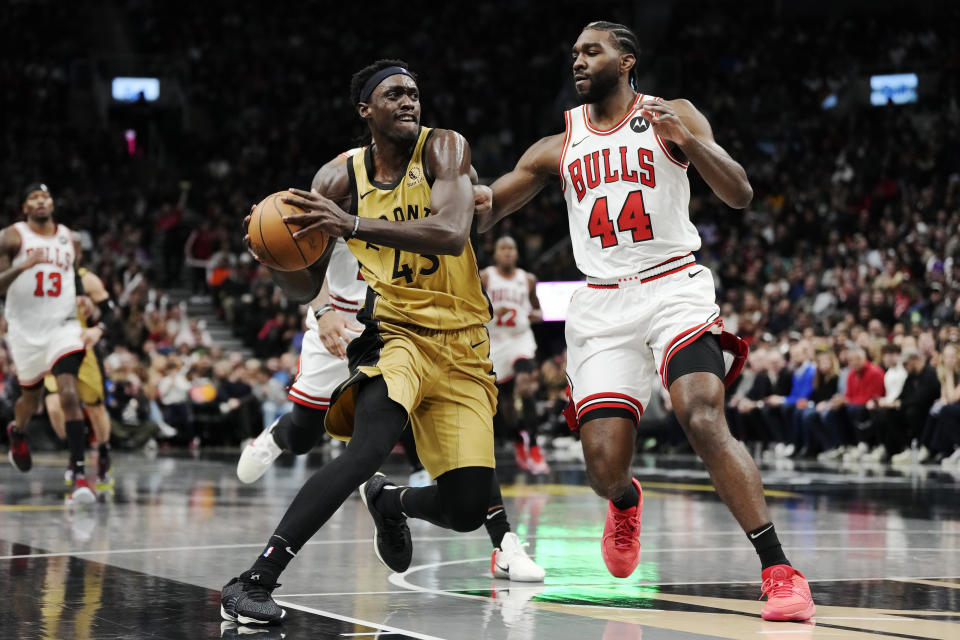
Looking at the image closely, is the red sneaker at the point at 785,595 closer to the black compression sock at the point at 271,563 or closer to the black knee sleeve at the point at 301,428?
the black compression sock at the point at 271,563

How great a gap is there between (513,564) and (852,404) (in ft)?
34.1

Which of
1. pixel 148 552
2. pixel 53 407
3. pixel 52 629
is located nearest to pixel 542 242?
pixel 53 407

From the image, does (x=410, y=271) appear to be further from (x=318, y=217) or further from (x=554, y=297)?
(x=554, y=297)

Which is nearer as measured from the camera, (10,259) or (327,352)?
(327,352)

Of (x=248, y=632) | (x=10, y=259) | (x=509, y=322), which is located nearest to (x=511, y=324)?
(x=509, y=322)

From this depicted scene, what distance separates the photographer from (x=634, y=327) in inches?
219

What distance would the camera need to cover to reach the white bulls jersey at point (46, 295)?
10.1m

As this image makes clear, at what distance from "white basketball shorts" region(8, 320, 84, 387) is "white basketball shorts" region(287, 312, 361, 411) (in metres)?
2.89

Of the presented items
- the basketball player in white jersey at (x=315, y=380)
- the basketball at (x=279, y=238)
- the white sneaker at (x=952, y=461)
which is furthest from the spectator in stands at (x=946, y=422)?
the basketball at (x=279, y=238)

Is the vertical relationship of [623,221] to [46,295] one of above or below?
below

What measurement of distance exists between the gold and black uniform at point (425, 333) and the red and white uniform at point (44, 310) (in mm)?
5257

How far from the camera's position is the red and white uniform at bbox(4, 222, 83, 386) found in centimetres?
1002

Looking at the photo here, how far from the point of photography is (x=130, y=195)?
1075 inches

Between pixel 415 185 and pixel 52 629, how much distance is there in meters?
2.12
